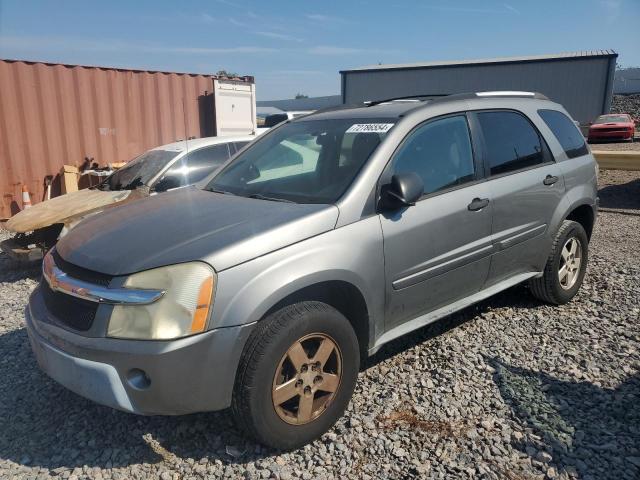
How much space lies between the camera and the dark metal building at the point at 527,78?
27859 millimetres

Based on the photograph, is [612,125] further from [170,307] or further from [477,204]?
[170,307]

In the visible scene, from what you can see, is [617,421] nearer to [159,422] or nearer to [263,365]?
[263,365]

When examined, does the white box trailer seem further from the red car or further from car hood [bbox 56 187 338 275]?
the red car

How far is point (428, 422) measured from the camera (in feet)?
9.32

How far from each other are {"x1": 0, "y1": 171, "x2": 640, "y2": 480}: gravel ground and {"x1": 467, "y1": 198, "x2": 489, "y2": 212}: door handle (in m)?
1.05

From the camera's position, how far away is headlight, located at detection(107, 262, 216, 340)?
2.24 meters

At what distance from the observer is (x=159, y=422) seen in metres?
2.92

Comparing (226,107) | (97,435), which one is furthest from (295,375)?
(226,107)

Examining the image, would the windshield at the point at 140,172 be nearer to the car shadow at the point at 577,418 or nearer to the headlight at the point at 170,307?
the headlight at the point at 170,307

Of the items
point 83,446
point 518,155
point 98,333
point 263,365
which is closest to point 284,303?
point 263,365

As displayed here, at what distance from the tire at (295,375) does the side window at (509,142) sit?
183cm

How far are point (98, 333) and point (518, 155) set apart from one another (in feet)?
10.5

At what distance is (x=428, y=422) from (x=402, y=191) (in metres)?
1.32

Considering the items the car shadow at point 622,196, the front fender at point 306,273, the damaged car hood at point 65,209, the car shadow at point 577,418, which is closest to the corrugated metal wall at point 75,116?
the damaged car hood at point 65,209
